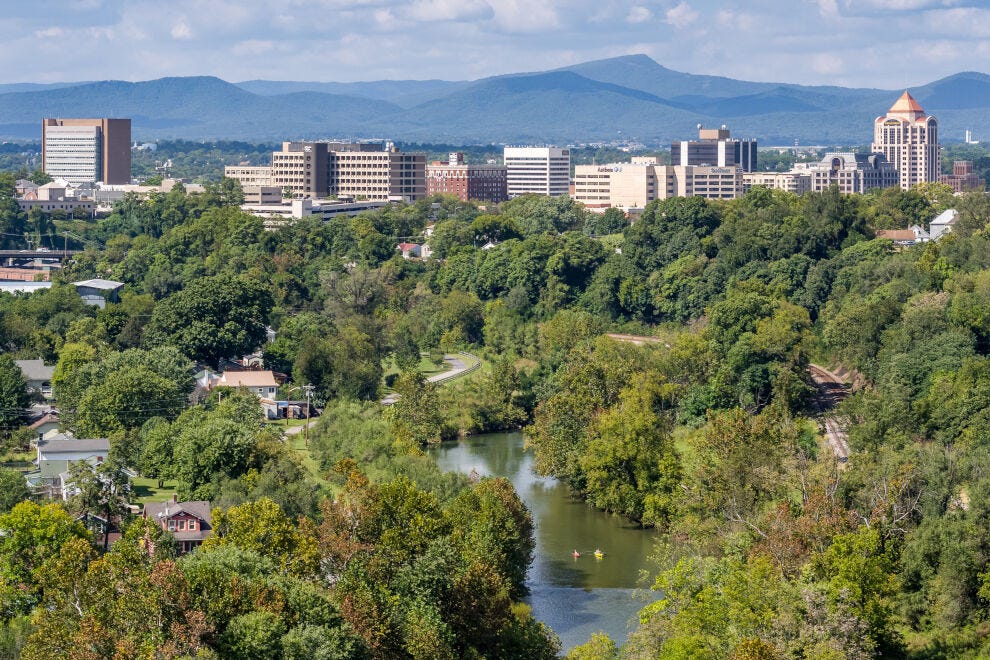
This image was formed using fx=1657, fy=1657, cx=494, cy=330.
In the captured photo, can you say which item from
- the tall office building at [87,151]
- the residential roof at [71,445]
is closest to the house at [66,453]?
the residential roof at [71,445]

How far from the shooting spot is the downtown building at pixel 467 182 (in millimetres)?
101375

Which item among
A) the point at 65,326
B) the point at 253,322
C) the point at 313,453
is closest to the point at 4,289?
the point at 65,326

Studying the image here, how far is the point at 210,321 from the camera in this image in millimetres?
43062

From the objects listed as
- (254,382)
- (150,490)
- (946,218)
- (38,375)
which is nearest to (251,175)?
(946,218)

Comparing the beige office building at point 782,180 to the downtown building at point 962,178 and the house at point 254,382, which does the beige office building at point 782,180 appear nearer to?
the downtown building at point 962,178

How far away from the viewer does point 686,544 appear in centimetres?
2502

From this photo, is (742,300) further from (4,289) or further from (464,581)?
(4,289)

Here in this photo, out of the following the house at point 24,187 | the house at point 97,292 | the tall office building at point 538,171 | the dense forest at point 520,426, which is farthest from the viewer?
the tall office building at point 538,171

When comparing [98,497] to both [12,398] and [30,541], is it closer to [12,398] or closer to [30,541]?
[30,541]

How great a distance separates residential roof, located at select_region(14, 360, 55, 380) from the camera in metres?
40.2

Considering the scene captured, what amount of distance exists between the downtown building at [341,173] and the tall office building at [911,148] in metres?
34.6

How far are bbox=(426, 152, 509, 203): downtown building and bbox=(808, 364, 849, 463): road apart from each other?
59.0 metres

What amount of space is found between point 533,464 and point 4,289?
2557cm

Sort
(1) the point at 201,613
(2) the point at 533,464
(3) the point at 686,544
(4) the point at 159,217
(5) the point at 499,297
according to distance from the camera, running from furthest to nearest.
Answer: (4) the point at 159,217
(5) the point at 499,297
(2) the point at 533,464
(3) the point at 686,544
(1) the point at 201,613
